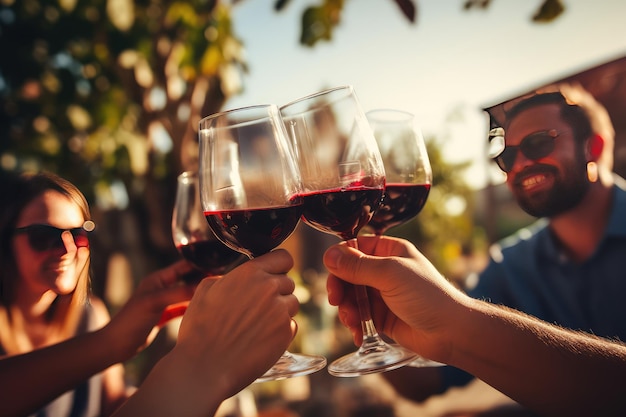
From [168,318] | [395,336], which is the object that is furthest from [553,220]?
[168,318]

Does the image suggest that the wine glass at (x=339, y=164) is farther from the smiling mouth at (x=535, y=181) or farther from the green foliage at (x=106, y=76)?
the green foliage at (x=106, y=76)

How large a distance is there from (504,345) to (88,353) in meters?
1.18

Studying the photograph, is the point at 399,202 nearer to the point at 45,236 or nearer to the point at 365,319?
the point at 365,319

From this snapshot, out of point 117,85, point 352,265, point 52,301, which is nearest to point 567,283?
point 352,265

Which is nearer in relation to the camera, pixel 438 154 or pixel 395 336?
pixel 395 336

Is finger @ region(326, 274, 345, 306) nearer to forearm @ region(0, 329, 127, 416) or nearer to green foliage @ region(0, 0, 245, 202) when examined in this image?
forearm @ region(0, 329, 127, 416)

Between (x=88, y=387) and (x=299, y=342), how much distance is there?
329 centimetres

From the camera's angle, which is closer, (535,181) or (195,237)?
(535,181)

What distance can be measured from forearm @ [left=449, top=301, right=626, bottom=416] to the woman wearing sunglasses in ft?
2.84

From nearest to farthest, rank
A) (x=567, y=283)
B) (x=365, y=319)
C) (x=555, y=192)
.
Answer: (x=365, y=319)
(x=555, y=192)
(x=567, y=283)

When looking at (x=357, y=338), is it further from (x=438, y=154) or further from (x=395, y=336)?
(x=438, y=154)

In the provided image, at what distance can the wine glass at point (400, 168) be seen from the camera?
4.66ft

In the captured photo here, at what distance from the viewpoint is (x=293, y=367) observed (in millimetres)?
1236

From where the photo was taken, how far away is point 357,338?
1402 millimetres
